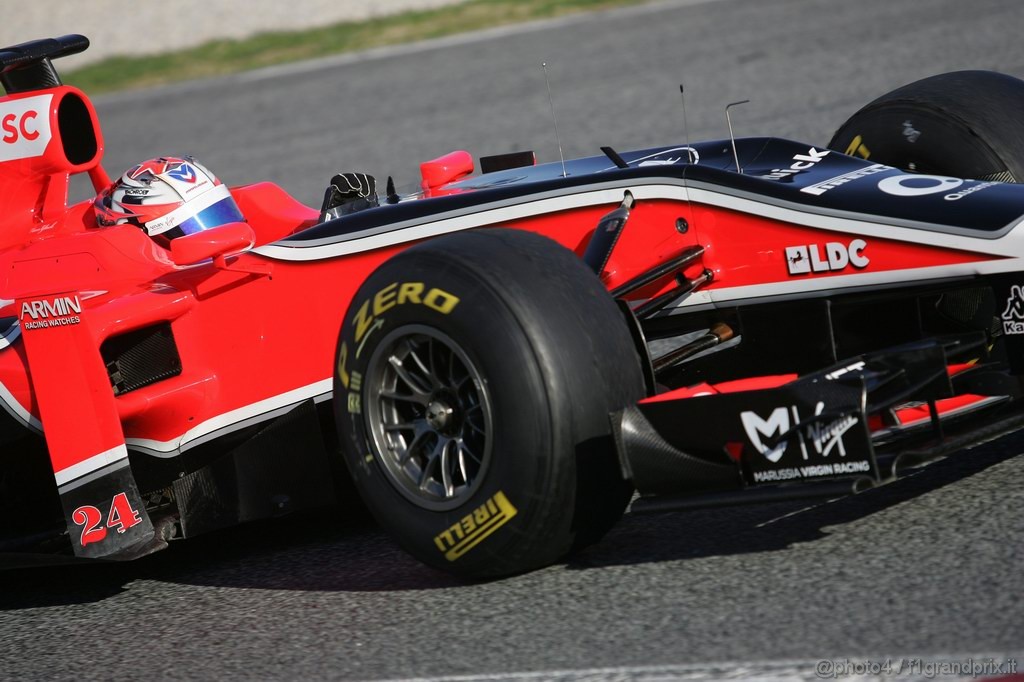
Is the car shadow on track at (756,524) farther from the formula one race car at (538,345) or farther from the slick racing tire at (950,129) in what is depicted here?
the slick racing tire at (950,129)

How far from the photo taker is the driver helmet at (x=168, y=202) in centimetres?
517

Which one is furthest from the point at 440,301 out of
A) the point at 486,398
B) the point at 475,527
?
the point at 475,527

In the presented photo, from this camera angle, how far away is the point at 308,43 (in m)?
20.6

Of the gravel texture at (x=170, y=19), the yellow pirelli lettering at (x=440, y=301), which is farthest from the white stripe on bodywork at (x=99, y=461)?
the gravel texture at (x=170, y=19)

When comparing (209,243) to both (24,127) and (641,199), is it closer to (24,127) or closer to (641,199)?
(641,199)

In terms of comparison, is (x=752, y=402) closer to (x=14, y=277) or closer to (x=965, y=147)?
(x=965, y=147)

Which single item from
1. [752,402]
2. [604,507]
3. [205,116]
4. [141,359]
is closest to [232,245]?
[141,359]

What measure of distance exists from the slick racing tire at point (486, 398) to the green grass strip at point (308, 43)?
1582 centimetres

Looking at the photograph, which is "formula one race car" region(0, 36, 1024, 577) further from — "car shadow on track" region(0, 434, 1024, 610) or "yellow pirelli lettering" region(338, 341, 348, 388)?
"car shadow on track" region(0, 434, 1024, 610)

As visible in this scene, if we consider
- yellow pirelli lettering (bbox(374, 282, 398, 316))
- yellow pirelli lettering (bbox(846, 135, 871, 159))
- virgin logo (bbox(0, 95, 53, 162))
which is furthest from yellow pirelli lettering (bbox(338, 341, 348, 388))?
virgin logo (bbox(0, 95, 53, 162))

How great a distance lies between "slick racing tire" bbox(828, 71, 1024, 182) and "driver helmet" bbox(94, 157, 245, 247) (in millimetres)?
2348

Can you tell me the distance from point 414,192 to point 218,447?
1195 mm

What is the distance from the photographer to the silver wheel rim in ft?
11.8

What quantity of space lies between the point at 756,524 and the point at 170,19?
2143 cm
